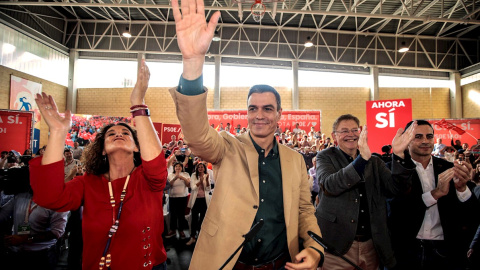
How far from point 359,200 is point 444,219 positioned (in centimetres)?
66

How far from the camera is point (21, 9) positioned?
467 inches

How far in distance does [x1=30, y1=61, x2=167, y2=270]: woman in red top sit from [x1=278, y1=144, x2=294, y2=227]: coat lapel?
0.66m

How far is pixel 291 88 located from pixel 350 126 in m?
12.8

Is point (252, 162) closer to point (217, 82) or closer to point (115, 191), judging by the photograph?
point (115, 191)

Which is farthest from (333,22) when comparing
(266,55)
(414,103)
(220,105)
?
(220,105)

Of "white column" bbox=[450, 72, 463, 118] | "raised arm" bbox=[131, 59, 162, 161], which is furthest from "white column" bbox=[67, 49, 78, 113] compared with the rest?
"white column" bbox=[450, 72, 463, 118]

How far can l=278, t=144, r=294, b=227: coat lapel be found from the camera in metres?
1.35

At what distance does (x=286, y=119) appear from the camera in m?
11.9

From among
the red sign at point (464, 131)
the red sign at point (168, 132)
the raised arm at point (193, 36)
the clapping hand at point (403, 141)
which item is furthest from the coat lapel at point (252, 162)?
the red sign at point (464, 131)

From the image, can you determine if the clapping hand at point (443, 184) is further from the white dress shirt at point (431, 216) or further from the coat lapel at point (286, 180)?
the coat lapel at point (286, 180)

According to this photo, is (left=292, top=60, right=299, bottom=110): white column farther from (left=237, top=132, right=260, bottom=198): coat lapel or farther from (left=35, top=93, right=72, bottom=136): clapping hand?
(left=35, top=93, right=72, bottom=136): clapping hand

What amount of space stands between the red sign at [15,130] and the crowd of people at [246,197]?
7721 millimetres

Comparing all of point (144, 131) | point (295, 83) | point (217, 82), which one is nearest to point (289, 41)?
point (295, 83)

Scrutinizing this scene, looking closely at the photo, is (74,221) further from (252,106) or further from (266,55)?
(266,55)
